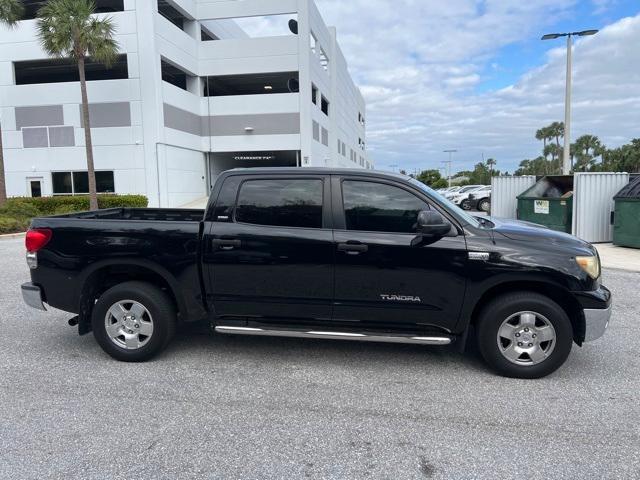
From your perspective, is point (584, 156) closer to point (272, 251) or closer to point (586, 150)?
point (586, 150)

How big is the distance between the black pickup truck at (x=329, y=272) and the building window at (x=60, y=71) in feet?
86.5

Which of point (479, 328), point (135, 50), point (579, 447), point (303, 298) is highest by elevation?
point (135, 50)

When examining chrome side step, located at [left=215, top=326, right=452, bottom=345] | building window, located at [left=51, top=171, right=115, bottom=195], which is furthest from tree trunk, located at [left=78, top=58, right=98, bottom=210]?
chrome side step, located at [left=215, top=326, right=452, bottom=345]

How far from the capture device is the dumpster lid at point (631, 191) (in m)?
11.2

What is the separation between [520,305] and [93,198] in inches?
893

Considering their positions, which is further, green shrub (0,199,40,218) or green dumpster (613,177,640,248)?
green shrub (0,199,40,218)

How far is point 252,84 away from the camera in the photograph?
1458 inches

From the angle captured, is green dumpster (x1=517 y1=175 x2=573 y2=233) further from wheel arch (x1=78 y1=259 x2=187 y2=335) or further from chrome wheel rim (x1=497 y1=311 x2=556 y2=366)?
wheel arch (x1=78 y1=259 x2=187 y2=335)

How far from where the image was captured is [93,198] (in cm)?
2297

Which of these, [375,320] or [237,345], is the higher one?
[375,320]

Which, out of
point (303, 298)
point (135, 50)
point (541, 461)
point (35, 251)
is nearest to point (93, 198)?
point (135, 50)

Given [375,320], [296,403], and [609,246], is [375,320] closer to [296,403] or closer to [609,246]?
[296,403]

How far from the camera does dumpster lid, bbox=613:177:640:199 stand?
11.2 m

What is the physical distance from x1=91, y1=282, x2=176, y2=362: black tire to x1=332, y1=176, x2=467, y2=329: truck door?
5.30 ft
